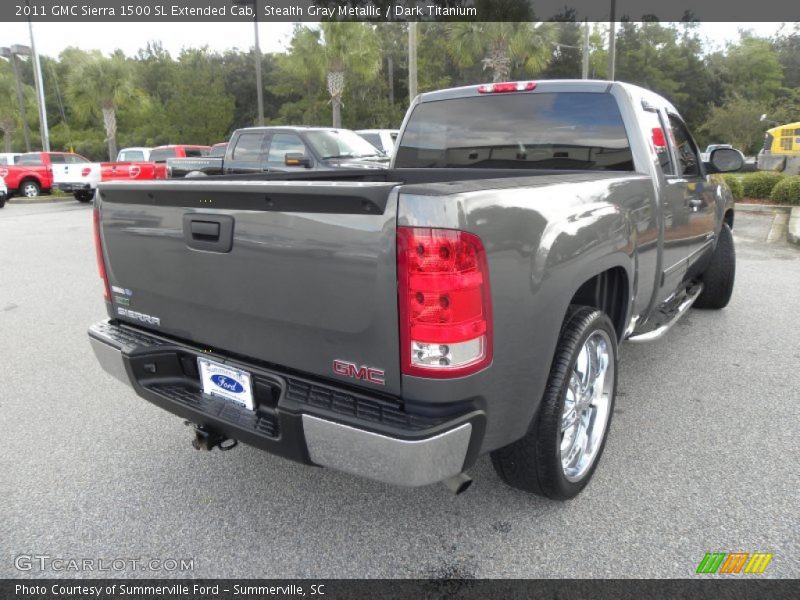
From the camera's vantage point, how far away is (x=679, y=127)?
4434 millimetres

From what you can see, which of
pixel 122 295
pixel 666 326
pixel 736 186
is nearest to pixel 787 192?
pixel 736 186

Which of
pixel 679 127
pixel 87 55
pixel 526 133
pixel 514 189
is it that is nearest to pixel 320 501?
pixel 514 189

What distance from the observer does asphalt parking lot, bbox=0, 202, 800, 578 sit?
93.0 inches

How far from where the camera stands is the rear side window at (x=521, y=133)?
3.55 meters

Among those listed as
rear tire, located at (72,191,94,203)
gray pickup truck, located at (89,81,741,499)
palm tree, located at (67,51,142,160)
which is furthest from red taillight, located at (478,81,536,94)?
palm tree, located at (67,51,142,160)

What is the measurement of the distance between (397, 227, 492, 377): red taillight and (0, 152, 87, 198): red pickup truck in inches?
950

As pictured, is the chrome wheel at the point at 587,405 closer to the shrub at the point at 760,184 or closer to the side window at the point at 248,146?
the side window at the point at 248,146

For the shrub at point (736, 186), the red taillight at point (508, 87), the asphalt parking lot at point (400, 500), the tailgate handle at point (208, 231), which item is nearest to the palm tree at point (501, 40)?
the shrub at point (736, 186)

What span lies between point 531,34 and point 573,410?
2376 cm

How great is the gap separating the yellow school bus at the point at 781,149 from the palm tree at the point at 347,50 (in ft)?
55.5

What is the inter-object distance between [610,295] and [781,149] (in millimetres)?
28816

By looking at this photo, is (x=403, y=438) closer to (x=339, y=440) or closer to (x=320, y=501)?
(x=339, y=440)

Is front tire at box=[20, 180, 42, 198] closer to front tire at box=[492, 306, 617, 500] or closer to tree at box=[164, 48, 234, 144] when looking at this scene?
tree at box=[164, 48, 234, 144]

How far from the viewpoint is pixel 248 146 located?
39.6ft
